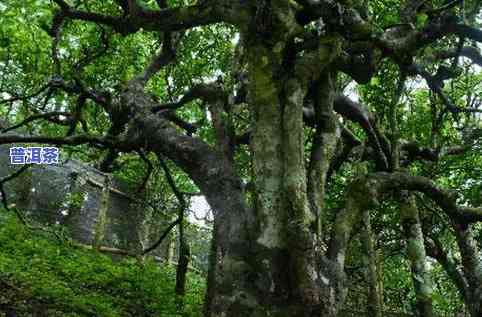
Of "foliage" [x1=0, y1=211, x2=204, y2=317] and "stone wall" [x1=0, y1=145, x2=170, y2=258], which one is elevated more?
"stone wall" [x1=0, y1=145, x2=170, y2=258]

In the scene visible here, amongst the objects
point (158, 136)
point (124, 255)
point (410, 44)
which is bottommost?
point (124, 255)

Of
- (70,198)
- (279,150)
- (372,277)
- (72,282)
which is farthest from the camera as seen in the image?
(70,198)


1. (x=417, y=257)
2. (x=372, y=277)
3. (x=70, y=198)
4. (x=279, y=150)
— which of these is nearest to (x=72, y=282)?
(x=70, y=198)

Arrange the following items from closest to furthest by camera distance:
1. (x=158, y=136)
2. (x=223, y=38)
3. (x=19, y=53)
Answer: (x=158, y=136) < (x=223, y=38) < (x=19, y=53)

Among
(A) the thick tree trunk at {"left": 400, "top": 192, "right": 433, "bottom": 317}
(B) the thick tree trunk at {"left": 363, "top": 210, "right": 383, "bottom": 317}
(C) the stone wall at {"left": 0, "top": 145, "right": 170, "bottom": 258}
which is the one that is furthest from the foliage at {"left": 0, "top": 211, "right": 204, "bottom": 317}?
(A) the thick tree trunk at {"left": 400, "top": 192, "right": 433, "bottom": 317}

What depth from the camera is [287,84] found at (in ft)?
16.8

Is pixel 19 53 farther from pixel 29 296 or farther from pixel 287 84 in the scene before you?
pixel 287 84

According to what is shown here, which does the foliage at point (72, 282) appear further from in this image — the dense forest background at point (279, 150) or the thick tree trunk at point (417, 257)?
the thick tree trunk at point (417, 257)

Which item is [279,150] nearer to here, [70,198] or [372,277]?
[372,277]

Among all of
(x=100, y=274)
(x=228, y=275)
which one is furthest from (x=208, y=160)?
(x=100, y=274)

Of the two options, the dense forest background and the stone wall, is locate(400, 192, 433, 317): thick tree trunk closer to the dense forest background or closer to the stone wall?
the dense forest background

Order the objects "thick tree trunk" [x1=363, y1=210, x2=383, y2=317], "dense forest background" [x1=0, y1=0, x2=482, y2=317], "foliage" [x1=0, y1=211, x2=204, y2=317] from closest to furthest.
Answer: "dense forest background" [x1=0, y1=0, x2=482, y2=317] < "thick tree trunk" [x1=363, y1=210, x2=383, y2=317] < "foliage" [x1=0, y1=211, x2=204, y2=317]

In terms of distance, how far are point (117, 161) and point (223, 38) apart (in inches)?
268

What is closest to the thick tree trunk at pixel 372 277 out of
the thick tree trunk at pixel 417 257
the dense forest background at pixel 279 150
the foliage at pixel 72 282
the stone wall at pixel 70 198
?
the dense forest background at pixel 279 150
